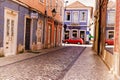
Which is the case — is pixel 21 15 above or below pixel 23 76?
above

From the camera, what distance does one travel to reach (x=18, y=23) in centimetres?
1625

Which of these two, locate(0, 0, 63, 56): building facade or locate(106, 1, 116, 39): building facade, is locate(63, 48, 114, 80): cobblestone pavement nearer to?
locate(106, 1, 116, 39): building facade

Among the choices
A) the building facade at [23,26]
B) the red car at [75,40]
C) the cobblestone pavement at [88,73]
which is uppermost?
the building facade at [23,26]

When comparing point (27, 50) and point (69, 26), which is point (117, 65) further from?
point (69, 26)

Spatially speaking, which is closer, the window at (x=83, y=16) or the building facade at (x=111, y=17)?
the building facade at (x=111, y=17)

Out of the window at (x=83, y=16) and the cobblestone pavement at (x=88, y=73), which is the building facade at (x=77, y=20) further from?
the cobblestone pavement at (x=88, y=73)

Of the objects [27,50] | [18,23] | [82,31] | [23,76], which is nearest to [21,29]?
[18,23]

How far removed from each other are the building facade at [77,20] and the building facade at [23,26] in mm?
24032

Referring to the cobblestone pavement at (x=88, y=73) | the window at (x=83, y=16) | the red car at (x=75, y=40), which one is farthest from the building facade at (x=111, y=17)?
the window at (x=83, y=16)

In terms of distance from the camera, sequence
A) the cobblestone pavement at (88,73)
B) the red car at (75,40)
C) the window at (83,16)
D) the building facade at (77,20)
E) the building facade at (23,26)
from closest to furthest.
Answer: the cobblestone pavement at (88,73)
the building facade at (23,26)
the red car at (75,40)
the building facade at (77,20)
the window at (83,16)

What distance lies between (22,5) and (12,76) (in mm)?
9442

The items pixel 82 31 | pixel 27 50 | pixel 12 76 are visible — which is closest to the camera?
pixel 12 76

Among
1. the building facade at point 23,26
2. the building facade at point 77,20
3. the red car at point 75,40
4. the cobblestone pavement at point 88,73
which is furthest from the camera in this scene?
the building facade at point 77,20

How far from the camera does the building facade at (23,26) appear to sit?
1412 cm
